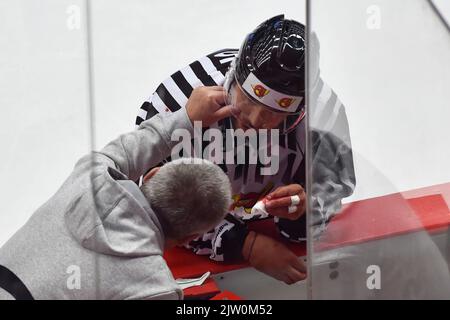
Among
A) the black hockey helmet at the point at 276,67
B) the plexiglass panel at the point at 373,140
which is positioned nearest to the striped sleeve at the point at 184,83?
the black hockey helmet at the point at 276,67

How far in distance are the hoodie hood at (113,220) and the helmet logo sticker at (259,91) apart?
33cm

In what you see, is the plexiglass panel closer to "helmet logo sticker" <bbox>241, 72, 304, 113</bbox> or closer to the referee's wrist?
"helmet logo sticker" <bbox>241, 72, 304, 113</bbox>

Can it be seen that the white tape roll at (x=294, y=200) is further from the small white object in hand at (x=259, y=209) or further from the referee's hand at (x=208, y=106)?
the referee's hand at (x=208, y=106)

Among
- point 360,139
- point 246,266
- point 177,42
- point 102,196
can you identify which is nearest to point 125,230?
point 102,196

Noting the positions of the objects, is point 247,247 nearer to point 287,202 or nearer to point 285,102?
point 287,202

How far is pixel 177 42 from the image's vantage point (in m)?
1.91

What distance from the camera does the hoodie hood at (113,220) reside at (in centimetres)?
80

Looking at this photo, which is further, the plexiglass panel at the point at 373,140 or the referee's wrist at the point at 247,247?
the referee's wrist at the point at 247,247

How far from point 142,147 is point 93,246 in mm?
250

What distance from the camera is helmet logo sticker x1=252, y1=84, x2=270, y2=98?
1.09 m

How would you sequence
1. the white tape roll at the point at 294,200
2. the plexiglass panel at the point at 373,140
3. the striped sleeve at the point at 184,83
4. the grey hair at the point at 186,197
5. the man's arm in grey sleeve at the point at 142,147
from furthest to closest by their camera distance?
the striped sleeve at the point at 184,83 → the white tape roll at the point at 294,200 → the man's arm in grey sleeve at the point at 142,147 → the grey hair at the point at 186,197 → the plexiglass panel at the point at 373,140

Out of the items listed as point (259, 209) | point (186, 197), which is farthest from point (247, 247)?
point (186, 197)

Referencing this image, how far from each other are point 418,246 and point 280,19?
19.9 inches

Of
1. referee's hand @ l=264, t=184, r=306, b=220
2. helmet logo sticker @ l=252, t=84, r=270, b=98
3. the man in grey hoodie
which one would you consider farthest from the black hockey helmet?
the man in grey hoodie
